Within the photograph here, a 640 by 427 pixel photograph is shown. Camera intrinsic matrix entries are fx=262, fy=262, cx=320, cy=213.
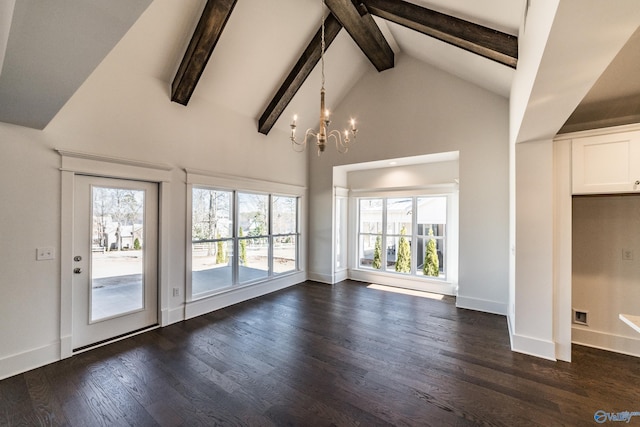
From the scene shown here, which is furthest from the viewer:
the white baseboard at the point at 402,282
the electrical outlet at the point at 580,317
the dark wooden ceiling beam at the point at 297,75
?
the white baseboard at the point at 402,282

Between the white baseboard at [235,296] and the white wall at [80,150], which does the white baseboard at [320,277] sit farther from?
the white wall at [80,150]

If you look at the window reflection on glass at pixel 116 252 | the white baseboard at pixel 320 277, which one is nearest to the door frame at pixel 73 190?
the window reflection on glass at pixel 116 252

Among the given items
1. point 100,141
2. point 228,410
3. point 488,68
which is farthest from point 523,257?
point 100,141

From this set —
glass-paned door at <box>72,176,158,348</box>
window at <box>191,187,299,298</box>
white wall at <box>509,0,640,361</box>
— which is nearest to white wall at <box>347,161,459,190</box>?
window at <box>191,187,299,298</box>

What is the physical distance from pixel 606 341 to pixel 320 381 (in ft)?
10.9

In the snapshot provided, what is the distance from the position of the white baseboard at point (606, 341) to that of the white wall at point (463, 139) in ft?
3.03

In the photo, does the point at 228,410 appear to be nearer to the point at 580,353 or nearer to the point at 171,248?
the point at 171,248

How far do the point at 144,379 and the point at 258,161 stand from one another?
356cm

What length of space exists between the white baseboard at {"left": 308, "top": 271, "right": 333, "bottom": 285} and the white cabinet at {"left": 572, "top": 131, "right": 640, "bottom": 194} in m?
4.27

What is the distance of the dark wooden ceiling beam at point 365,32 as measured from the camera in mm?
3494

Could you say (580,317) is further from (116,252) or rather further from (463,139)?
(116,252)

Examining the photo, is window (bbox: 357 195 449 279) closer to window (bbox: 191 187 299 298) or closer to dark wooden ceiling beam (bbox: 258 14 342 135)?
window (bbox: 191 187 299 298)

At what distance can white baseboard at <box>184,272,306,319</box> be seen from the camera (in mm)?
3947

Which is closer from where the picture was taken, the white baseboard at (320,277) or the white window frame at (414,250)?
the white window frame at (414,250)
